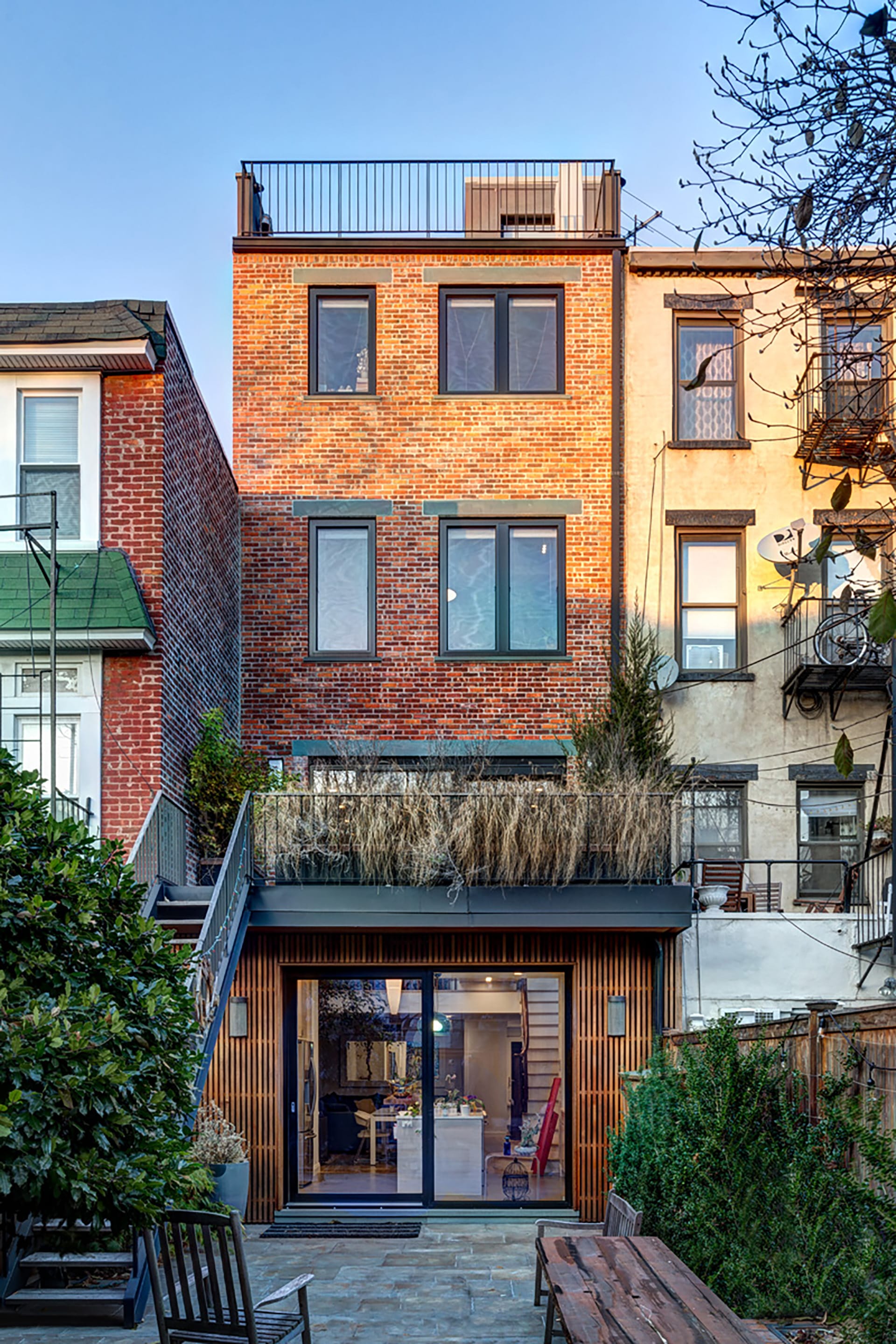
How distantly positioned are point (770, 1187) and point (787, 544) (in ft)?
31.5

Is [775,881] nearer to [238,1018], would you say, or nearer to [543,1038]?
[543,1038]

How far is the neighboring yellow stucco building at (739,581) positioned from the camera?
16672 mm

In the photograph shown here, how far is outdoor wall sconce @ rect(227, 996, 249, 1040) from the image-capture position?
1398 cm

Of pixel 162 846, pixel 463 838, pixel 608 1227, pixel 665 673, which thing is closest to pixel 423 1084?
pixel 463 838

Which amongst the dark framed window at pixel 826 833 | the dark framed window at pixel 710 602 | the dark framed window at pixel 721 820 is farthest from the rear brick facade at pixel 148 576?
the dark framed window at pixel 826 833

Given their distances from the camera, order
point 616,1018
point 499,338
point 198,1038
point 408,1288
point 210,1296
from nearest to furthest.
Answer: point 210,1296
point 198,1038
point 408,1288
point 616,1018
point 499,338

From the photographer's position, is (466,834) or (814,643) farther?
(814,643)

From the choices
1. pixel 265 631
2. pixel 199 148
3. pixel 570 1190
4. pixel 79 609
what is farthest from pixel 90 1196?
pixel 265 631

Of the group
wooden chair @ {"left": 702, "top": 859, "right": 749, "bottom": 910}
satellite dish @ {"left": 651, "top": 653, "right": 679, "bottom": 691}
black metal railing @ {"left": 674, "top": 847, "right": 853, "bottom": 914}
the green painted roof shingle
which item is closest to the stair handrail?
the green painted roof shingle

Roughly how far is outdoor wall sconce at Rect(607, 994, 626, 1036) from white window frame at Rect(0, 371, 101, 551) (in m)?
6.65

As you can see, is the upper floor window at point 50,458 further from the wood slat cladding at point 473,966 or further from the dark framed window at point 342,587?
the wood slat cladding at point 473,966

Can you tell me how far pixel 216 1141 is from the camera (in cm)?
1194

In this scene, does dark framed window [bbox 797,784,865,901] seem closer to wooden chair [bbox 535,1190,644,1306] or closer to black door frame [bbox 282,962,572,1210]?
black door frame [bbox 282,962,572,1210]

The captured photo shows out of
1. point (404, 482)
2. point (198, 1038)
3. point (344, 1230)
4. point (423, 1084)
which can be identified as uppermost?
point (404, 482)
